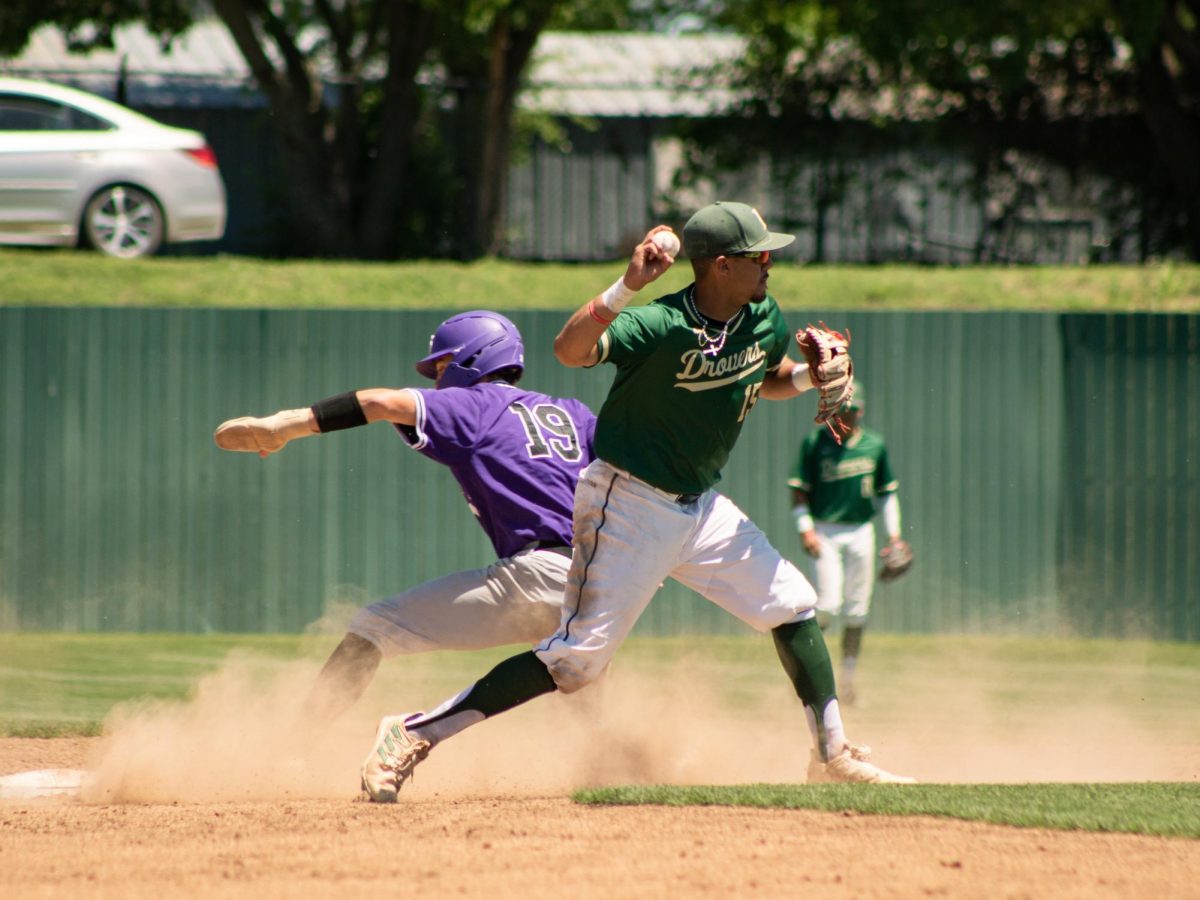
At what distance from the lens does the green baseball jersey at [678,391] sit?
546 centimetres

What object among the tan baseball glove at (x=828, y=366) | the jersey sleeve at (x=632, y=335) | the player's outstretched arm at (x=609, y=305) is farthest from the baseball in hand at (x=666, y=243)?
the tan baseball glove at (x=828, y=366)

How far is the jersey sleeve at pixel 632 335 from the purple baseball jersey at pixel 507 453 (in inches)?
27.9

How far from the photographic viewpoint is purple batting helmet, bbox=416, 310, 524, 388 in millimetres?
6184

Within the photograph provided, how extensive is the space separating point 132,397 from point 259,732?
574 cm

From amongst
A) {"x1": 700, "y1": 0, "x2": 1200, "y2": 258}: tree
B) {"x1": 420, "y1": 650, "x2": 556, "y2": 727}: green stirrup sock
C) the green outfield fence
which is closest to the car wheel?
the green outfield fence

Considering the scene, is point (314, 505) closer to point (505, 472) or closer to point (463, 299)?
point (463, 299)

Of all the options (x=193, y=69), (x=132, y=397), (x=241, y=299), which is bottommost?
(x=132, y=397)

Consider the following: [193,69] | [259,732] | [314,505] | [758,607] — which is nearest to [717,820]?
[758,607]

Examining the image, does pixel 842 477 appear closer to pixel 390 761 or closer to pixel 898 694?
pixel 898 694

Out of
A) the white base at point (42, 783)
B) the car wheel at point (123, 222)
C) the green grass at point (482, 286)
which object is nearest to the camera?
the white base at point (42, 783)

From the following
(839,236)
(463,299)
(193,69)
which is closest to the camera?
(463,299)

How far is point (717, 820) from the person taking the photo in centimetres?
518

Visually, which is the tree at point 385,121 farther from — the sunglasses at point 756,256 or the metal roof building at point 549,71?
the sunglasses at point 756,256

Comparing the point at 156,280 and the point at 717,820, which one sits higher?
the point at 156,280
